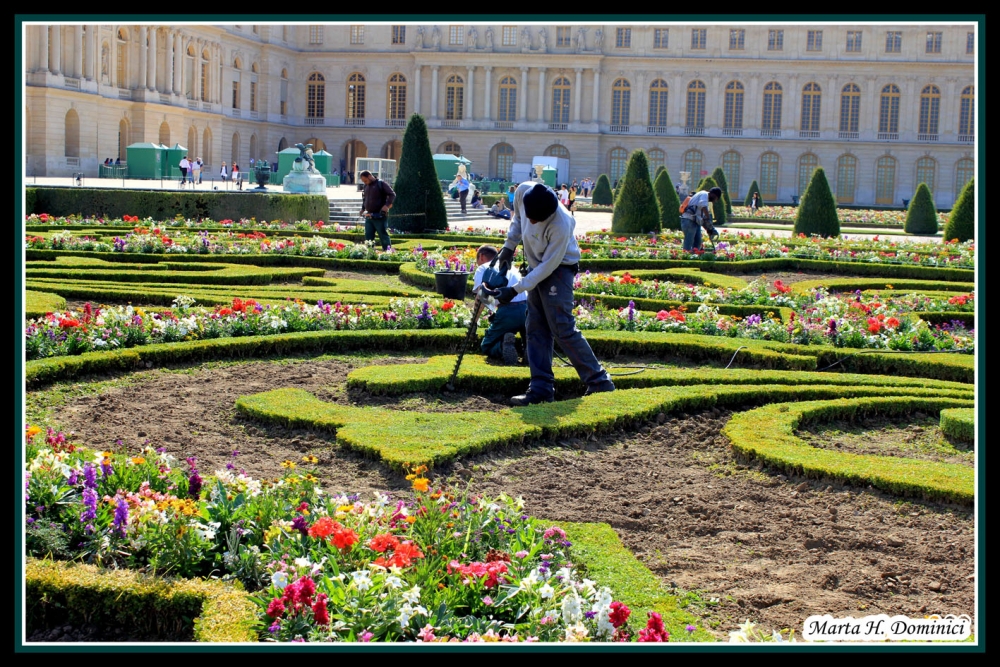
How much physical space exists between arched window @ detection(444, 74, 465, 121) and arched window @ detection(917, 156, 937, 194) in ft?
70.8

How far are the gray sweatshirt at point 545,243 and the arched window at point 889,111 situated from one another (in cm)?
4883

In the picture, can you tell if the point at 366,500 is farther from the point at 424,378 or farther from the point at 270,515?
the point at 424,378

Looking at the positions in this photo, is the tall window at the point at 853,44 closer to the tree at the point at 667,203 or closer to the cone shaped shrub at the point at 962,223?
the tree at the point at 667,203

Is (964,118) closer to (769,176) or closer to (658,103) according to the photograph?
(769,176)

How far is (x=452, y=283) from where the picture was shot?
10.1 m

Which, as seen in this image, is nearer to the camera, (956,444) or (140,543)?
(140,543)

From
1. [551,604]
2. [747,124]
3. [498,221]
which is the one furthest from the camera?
[747,124]

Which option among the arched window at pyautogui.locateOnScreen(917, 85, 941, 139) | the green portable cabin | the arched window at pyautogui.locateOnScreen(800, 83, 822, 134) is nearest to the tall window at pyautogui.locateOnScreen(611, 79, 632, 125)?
the arched window at pyautogui.locateOnScreen(800, 83, 822, 134)

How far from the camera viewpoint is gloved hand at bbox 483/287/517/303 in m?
6.12

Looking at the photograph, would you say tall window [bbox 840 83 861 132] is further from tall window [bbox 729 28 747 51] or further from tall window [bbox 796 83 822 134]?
tall window [bbox 729 28 747 51]

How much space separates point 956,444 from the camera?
18.0ft
